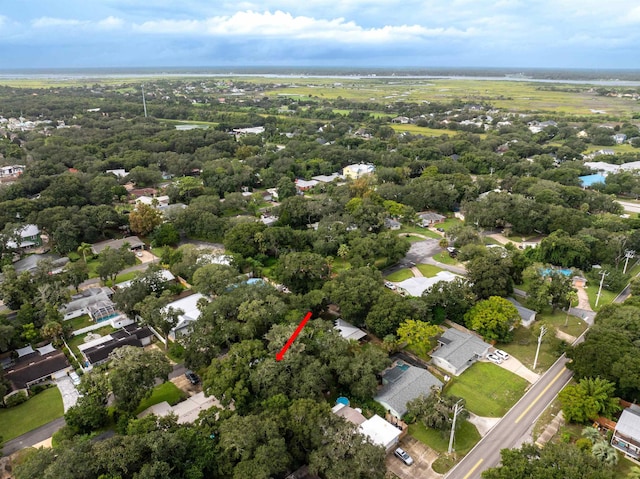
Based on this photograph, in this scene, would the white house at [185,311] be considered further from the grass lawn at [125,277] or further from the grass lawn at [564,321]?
the grass lawn at [564,321]

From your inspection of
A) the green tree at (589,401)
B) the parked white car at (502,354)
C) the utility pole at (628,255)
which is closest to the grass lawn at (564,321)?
the parked white car at (502,354)

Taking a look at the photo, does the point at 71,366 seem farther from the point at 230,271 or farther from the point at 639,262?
the point at 639,262

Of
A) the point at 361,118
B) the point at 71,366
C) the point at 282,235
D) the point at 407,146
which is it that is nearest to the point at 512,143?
the point at 407,146

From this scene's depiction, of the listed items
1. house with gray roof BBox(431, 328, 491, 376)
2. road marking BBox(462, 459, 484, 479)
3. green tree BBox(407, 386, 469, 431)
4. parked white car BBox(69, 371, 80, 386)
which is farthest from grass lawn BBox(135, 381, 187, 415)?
house with gray roof BBox(431, 328, 491, 376)

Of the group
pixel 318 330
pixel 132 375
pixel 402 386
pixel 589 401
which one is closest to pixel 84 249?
pixel 132 375

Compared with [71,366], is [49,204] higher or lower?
higher

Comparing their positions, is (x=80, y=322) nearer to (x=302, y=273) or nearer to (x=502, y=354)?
(x=302, y=273)
